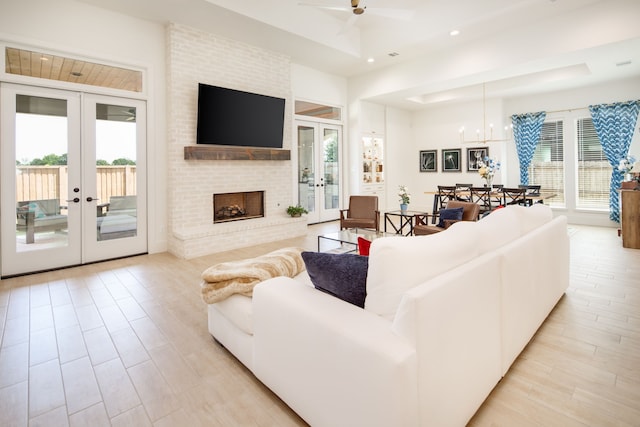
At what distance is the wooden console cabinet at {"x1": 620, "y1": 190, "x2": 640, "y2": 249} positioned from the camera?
5.07 metres

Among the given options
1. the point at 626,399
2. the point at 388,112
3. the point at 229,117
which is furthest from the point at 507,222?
the point at 388,112

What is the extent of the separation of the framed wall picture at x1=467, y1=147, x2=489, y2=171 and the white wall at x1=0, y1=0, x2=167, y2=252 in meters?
7.47

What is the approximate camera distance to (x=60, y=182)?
4461mm

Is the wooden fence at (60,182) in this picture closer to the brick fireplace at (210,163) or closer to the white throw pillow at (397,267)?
the brick fireplace at (210,163)

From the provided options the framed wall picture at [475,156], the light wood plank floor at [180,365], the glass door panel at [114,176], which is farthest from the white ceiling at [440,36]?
the light wood plank floor at [180,365]

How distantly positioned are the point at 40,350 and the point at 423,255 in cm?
275

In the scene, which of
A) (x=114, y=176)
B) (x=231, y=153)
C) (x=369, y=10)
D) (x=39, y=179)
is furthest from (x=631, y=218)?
(x=39, y=179)

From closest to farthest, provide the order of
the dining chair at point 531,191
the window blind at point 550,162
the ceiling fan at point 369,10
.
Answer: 1. the ceiling fan at point 369,10
2. the dining chair at point 531,191
3. the window blind at point 550,162

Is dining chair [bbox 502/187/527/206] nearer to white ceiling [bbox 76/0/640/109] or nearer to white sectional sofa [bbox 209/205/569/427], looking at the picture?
white ceiling [bbox 76/0/640/109]

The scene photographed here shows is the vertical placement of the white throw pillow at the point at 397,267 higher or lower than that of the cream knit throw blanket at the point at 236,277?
higher

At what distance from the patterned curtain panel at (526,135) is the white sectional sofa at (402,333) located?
7.22 meters

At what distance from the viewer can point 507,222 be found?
2320 millimetres

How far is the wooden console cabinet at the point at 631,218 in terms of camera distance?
5070mm

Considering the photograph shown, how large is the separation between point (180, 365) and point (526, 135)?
8.91m
